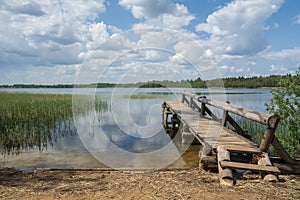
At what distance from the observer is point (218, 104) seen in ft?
23.3

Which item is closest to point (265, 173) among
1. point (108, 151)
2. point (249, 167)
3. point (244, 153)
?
point (249, 167)

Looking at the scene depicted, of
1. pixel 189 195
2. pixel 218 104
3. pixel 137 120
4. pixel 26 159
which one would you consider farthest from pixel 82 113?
pixel 189 195

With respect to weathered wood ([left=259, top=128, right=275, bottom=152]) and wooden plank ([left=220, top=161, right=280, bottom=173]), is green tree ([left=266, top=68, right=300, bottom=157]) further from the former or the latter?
wooden plank ([left=220, top=161, right=280, bottom=173])

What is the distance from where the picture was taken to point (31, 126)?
31.9ft

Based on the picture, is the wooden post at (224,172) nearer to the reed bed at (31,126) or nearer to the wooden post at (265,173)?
the wooden post at (265,173)

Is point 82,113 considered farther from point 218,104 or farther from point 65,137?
point 218,104

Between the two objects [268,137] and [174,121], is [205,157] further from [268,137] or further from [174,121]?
[174,121]

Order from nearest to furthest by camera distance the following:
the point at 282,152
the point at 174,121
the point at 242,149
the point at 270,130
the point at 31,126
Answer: the point at 270,130, the point at 282,152, the point at 242,149, the point at 31,126, the point at 174,121

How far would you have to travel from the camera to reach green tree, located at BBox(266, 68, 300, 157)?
578cm

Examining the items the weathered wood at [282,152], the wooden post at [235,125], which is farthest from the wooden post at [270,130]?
the wooden post at [235,125]

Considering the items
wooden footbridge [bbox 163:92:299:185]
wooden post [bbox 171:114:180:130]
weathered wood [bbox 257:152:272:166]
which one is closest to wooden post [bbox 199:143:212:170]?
wooden footbridge [bbox 163:92:299:185]

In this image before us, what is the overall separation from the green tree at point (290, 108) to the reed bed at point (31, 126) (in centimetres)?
719

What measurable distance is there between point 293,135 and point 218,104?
81.0 inches

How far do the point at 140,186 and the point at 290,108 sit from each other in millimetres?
4341
